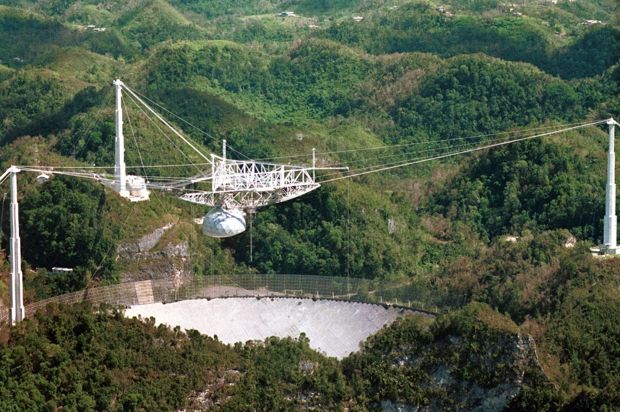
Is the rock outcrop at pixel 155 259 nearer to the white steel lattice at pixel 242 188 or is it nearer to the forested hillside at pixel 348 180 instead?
the forested hillside at pixel 348 180

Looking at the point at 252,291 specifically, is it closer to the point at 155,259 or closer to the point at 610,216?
the point at 155,259

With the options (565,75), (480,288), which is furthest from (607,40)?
(480,288)

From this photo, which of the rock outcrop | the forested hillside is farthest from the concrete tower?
the rock outcrop

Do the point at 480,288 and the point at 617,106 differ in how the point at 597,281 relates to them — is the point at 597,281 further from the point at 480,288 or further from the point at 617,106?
the point at 617,106

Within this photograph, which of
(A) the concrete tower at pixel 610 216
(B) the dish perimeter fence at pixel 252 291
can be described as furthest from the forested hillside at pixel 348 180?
(A) the concrete tower at pixel 610 216

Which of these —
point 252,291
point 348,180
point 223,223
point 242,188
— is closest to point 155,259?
point 252,291

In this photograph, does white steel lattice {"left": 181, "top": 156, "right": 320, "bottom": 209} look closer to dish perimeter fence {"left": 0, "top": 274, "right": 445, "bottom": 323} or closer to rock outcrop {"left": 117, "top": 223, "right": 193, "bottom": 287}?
dish perimeter fence {"left": 0, "top": 274, "right": 445, "bottom": 323}
